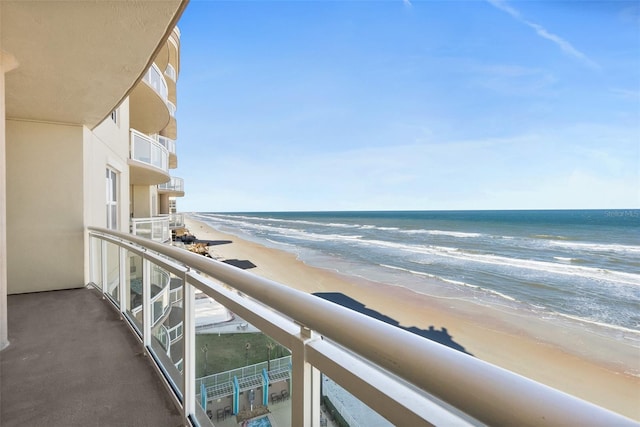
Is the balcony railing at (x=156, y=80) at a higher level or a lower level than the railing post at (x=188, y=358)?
higher

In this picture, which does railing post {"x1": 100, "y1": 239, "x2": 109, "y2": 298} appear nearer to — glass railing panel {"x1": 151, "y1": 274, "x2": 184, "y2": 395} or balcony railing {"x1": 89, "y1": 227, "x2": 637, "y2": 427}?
glass railing panel {"x1": 151, "y1": 274, "x2": 184, "y2": 395}

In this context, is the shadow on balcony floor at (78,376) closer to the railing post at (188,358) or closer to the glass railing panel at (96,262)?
the railing post at (188,358)

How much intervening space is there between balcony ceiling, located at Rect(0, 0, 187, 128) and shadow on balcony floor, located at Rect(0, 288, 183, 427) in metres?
2.94

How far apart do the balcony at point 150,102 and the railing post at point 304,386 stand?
8901 millimetres

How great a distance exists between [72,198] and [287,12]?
1451 centimetres

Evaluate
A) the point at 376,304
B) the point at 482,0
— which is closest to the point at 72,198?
the point at 376,304

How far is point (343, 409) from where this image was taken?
3.17 feet

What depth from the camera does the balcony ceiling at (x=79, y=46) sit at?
95.3 inches

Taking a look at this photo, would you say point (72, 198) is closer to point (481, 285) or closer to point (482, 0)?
point (481, 285)

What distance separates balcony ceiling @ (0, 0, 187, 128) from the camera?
2.42 m

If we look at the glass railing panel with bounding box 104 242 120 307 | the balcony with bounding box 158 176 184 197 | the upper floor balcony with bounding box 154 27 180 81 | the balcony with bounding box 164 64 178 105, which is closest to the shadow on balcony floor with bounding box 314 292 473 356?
the glass railing panel with bounding box 104 242 120 307

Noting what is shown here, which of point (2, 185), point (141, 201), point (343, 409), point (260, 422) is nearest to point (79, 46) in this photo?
point (2, 185)

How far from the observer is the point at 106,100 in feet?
14.5

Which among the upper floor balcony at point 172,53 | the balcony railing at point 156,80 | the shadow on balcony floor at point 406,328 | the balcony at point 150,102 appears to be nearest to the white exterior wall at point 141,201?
the balcony at point 150,102
